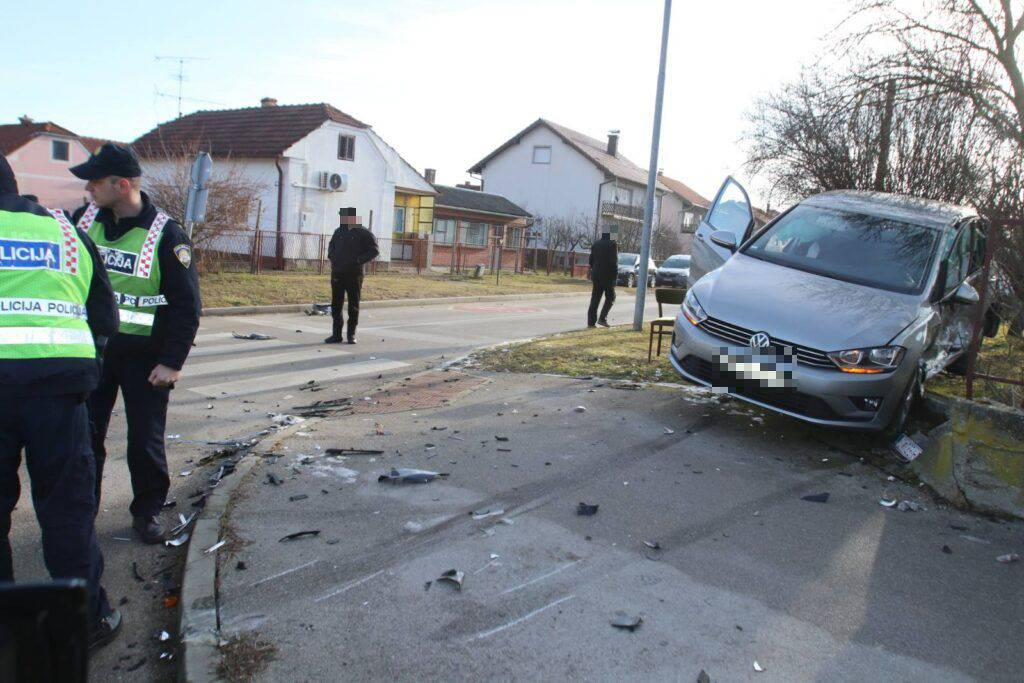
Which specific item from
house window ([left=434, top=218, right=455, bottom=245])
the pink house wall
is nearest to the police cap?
house window ([left=434, top=218, right=455, bottom=245])

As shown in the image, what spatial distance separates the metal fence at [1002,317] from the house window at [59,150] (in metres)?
55.3

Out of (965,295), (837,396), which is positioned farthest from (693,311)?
(965,295)

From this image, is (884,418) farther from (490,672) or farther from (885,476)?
(490,672)

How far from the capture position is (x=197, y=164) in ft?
42.3

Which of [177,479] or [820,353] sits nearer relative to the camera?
[177,479]

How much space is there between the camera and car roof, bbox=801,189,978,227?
695 centimetres

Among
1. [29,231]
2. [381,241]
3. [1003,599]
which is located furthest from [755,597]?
[381,241]

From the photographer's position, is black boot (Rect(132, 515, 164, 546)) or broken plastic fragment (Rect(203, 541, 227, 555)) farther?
black boot (Rect(132, 515, 164, 546))

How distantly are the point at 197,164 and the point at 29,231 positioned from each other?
11.1 meters

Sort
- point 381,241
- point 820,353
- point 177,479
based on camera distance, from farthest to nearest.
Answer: point 381,241 → point 820,353 → point 177,479

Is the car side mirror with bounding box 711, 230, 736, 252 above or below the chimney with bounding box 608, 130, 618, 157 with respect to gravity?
below

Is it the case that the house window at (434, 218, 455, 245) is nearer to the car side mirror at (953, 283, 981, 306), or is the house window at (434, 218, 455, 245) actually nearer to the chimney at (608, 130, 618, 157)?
the chimney at (608, 130, 618, 157)

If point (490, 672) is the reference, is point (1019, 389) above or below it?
above

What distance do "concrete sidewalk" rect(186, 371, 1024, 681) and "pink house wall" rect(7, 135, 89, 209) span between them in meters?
49.7
